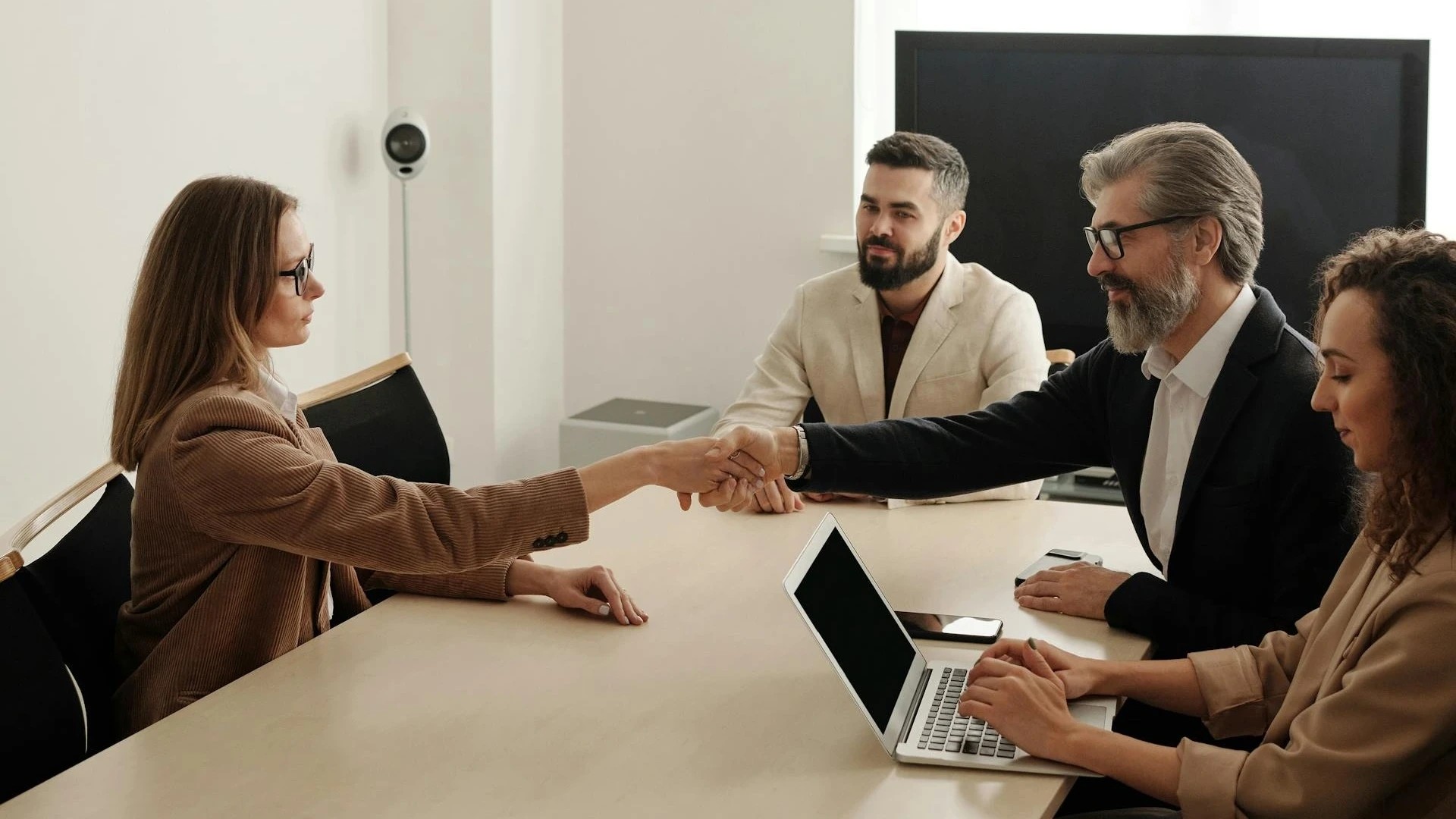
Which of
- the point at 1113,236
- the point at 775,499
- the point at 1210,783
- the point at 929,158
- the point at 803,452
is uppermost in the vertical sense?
the point at 929,158

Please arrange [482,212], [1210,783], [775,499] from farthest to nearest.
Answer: [482,212]
[775,499]
[1210,783]

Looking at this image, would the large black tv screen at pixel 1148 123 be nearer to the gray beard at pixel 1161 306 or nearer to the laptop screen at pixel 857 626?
the gray beard at pixel 1161 306

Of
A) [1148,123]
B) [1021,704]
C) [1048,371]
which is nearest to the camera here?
[1021,704]

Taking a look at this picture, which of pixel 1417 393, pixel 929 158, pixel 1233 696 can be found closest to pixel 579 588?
pixel 1233 696

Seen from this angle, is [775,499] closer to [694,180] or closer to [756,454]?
[756,454]

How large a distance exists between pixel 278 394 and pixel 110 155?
185 cm

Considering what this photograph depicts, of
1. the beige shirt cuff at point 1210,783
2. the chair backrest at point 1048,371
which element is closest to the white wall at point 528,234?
the chair backrest at point 1048,371

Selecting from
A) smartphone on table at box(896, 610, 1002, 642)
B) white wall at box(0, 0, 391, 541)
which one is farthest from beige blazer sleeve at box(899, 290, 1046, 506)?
white wall at box(0, 0, 391, 541)

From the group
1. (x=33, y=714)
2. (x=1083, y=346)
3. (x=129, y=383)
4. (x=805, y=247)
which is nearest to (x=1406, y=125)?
(x=1083, y=346)

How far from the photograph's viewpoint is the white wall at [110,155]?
3.29 meters

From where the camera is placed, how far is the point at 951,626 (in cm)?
200

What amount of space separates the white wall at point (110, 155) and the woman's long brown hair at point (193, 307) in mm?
1555

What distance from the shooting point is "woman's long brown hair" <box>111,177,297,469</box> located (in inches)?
75.9

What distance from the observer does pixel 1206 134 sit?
221cm
